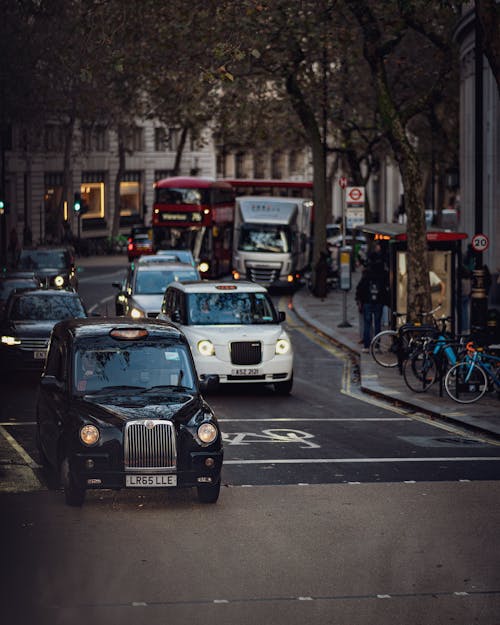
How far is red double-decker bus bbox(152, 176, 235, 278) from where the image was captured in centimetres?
5516

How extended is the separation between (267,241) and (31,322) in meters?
27.4

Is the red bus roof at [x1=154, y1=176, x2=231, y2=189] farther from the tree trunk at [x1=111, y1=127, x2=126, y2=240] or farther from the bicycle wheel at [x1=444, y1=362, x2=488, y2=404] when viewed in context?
the bicycle wheel at [x1=444, y1=362, x2=488, y2=404]

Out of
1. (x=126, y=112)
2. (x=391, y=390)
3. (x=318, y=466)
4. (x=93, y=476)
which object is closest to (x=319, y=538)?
(x=93, y=476)

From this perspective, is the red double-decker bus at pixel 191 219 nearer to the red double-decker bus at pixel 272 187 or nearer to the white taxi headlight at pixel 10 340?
the red double-decker bus at pixel 272 187

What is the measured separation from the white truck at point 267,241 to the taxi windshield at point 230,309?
89.4 ft

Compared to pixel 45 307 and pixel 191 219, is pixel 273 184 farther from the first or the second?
pixel 45 307

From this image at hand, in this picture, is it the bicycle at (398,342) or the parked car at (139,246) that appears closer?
the bicycle at (398,342)

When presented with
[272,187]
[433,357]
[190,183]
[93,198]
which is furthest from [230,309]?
[93,198]

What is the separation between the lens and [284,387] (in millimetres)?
22953

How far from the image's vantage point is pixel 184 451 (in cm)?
1307

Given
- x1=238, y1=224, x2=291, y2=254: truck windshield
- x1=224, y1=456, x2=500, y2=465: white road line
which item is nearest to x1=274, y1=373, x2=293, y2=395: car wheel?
x1=224, y1=456, x2=500, y2=465: white road line

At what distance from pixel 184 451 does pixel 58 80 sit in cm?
5595

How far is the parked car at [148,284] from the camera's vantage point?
1202 inches

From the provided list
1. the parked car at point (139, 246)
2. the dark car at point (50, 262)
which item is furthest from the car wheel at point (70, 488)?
the parked car at point (139, 246)
